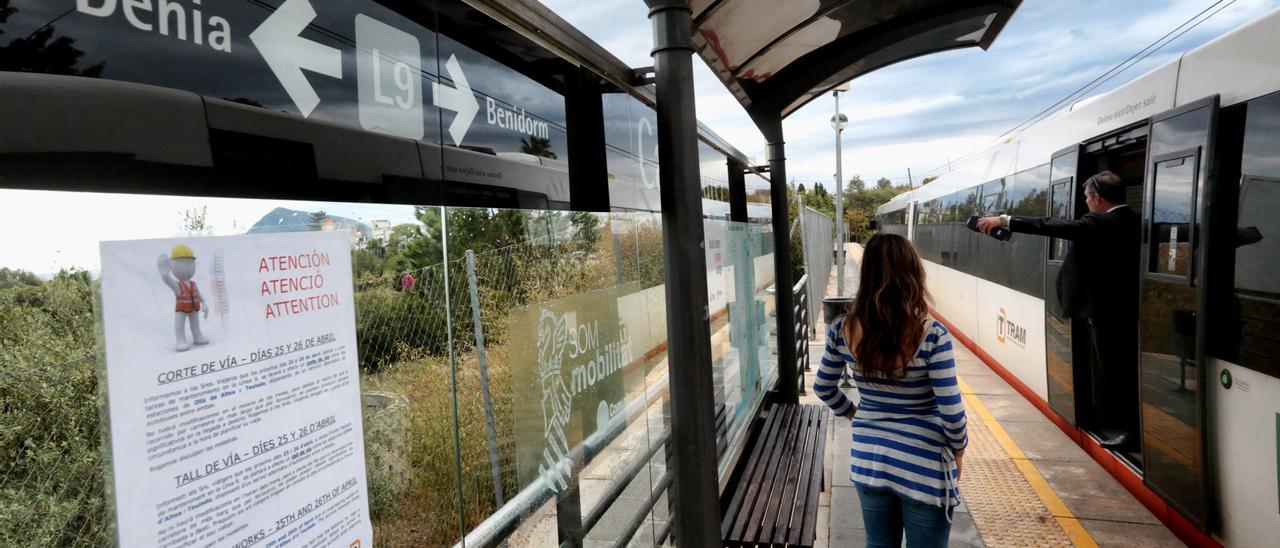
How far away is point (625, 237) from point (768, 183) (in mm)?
4154

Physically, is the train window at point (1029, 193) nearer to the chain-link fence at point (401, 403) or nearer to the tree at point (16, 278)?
the chain-link fence at point (401, 403)

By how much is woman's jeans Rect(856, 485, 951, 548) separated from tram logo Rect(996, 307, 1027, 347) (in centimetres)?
583

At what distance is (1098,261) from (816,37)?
9.72ft

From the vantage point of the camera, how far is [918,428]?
3.07m

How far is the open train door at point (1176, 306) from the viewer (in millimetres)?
4227

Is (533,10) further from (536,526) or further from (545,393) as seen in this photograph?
(536,526)

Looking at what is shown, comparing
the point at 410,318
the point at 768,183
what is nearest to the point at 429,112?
the point at 410,318

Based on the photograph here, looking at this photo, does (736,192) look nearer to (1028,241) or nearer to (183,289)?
(1028,241)

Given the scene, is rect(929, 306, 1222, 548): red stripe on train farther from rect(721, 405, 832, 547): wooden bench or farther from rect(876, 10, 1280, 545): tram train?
rect(721, 405, 832, 547): wooden bench

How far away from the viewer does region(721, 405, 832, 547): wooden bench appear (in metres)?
3.72

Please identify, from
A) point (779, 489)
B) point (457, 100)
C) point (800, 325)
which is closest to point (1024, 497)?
point (779, 489)

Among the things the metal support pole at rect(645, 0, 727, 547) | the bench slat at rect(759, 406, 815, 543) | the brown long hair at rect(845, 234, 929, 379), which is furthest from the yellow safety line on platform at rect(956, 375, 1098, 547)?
the metal support pole at rect(645, 0, 727, 547)

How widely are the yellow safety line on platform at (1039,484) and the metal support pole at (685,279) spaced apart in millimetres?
1630

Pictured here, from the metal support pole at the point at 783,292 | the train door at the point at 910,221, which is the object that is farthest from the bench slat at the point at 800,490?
the train door at the point at 910,221
